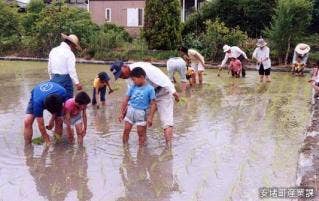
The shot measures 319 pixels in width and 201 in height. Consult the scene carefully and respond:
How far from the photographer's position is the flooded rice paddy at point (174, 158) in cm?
646

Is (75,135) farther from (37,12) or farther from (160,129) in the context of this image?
(37,12)

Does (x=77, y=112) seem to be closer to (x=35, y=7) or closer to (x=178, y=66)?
(x=178, y=66)

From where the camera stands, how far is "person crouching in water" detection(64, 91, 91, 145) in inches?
307

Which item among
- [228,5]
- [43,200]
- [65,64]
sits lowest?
[43,200]

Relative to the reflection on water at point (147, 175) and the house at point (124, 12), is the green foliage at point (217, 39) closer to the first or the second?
the house at point (124, 12)

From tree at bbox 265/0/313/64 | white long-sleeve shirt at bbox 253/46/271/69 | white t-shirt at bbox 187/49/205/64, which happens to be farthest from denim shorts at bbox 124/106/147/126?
tree at bbox 265/0/313/64

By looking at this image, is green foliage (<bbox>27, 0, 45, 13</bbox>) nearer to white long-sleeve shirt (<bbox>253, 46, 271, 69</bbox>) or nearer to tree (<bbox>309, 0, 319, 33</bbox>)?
tree (<bbox>309, 0, 319, 33</bbox>)

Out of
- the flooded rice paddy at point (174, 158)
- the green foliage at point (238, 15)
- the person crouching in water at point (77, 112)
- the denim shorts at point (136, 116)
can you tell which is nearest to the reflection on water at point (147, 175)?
the flooded rice paddy at point (174, 158)

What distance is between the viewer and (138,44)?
23.9 metres

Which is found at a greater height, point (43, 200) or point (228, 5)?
point (228, 5)

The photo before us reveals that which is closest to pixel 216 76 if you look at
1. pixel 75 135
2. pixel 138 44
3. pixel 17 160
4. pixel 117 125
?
pixel 138 44

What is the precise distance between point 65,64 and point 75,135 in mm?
1257

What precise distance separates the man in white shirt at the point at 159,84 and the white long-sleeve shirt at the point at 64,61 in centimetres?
130

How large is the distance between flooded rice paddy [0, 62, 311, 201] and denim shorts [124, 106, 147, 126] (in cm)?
47
